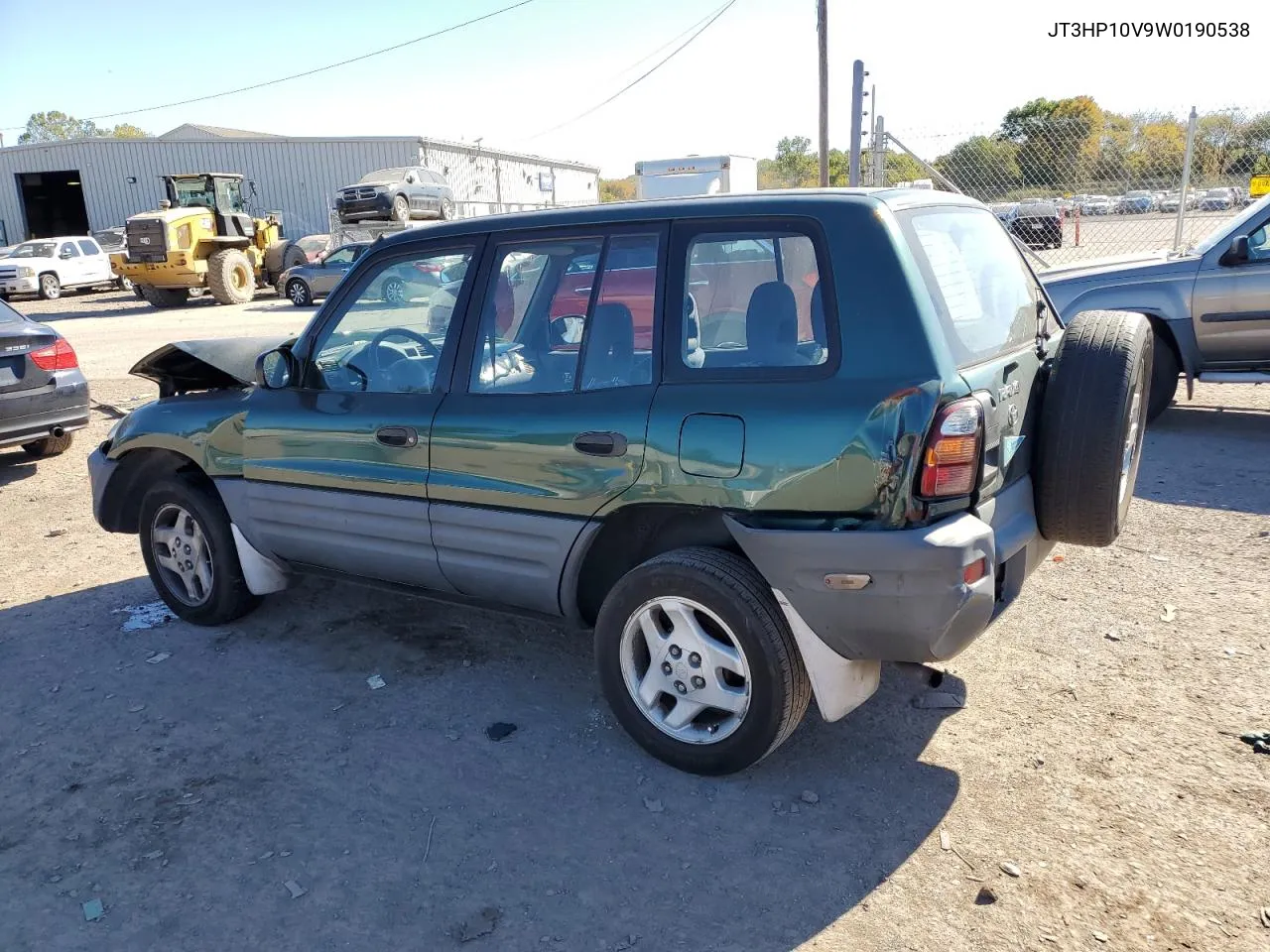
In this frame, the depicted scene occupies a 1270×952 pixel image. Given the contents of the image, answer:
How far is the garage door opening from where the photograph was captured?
43794mm

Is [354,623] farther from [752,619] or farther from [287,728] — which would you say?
[752,619]

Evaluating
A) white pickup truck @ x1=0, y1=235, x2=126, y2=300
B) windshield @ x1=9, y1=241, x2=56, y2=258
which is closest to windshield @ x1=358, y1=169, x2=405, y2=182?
white pickup truck @ x1=0, y1=235, x2=126, y2=300

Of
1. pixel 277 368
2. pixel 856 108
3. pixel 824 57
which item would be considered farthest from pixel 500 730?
pixel 824 57

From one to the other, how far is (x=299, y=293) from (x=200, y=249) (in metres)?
3.58

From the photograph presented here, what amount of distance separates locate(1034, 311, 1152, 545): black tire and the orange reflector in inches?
24.0

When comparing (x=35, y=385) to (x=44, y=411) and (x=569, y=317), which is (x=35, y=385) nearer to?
(x=44, y=411)

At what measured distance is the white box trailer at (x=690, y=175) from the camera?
22859 millimetres

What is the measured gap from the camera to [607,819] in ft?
9.98

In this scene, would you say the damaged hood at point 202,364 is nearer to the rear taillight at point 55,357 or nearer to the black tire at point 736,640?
the black tire at point 736,640

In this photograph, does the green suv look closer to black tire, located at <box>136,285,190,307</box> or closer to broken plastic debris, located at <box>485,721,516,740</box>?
broken plastic debris, located at <box>485,721,516,740</box>

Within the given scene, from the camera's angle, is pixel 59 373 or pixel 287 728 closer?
pixel 287 728

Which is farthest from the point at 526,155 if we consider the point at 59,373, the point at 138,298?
the point at 59,373

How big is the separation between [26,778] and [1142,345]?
418 cm

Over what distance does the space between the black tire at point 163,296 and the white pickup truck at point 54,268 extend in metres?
4.00
